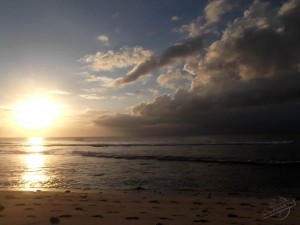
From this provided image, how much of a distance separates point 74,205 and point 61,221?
3612mm

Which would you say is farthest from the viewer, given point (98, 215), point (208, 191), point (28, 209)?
point (208, 191)

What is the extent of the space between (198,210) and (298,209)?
158 inches

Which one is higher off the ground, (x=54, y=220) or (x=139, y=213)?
(x=54, y=220)

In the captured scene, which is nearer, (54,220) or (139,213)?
(54,220)

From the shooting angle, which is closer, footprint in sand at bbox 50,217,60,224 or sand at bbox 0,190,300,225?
footprint in sand at bbox 50,217,60,224

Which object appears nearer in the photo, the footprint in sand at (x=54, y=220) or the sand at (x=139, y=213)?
the footprint in sand at (x=54, y=220)

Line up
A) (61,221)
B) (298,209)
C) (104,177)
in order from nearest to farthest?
(61,221) < (298,209) < (104,177)

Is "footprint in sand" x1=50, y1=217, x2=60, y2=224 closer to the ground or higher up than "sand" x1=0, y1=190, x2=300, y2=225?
higher up

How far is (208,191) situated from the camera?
767 inches

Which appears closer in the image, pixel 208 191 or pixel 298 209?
pixel 298 209

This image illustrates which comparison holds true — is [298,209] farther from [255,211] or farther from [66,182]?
[66,182]

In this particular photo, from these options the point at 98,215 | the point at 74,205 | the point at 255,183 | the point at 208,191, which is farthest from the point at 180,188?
the point at 98,215

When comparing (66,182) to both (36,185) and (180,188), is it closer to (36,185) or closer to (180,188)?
(36,185)

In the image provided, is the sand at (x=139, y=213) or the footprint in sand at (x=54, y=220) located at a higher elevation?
the footprint in sand at (x=54, y=220)
